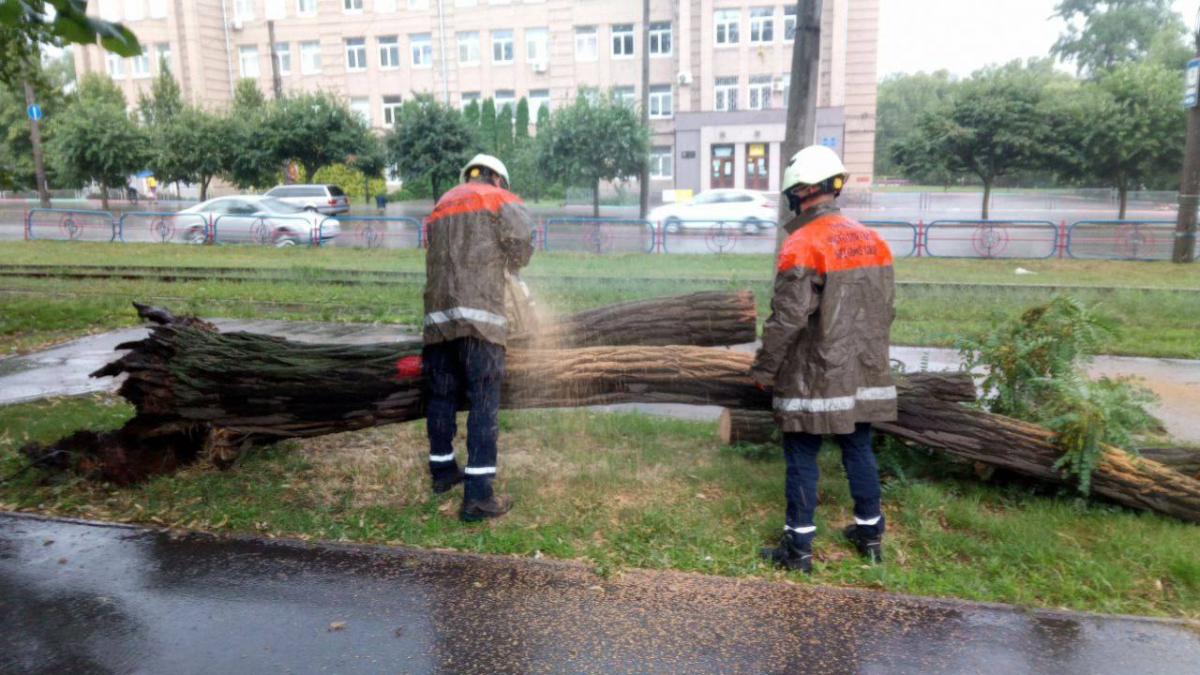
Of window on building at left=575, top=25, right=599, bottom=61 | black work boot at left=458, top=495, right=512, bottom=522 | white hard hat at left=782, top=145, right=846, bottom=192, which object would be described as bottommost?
black work boot at left=458, top=495, right=512, bottom=522

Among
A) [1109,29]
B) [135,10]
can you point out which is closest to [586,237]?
[135,10]

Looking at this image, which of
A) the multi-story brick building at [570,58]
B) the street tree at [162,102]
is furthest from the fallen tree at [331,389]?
the street tree at [162,102]

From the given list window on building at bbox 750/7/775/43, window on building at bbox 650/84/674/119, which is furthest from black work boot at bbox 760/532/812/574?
window on building at bbox 650/84/674/119

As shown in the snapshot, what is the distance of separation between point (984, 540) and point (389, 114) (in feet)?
163

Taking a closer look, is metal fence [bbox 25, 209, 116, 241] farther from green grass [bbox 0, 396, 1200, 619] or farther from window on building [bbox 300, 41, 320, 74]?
window on building [bbox 300, 41, 320, 74]

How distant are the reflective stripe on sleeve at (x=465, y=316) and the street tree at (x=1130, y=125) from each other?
28201 millimetres

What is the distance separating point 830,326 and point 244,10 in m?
56.2

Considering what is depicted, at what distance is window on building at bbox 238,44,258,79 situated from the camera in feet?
171

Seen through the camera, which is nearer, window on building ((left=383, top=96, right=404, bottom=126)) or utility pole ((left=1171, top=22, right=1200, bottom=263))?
utility pole ((left=1171, top=22, right=1200, bottom=263))

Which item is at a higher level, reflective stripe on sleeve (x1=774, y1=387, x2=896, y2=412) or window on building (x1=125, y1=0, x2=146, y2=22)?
window on building (x1=125, y1=0, x2=146, y2=22)

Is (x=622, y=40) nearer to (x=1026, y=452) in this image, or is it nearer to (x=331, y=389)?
(x=331, y=389)

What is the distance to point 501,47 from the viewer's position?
46.4 metres

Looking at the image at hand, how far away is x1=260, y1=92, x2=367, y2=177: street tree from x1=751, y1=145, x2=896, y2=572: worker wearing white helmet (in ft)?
98.1

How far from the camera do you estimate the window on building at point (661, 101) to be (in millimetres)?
45375
